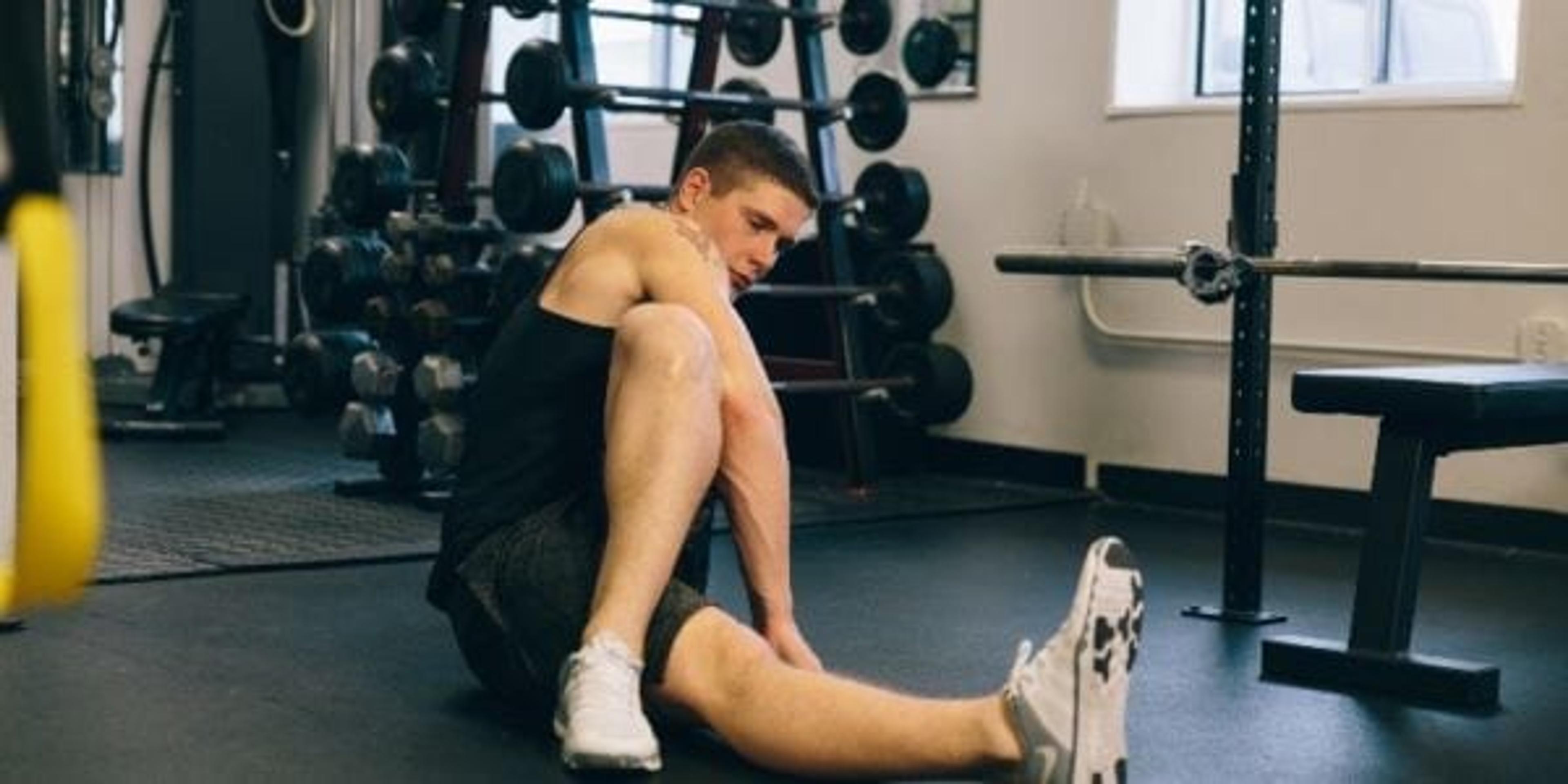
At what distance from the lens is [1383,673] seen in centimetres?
295

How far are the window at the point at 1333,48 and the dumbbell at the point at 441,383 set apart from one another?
1.75 m

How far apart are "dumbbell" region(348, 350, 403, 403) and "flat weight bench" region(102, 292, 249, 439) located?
4.05 ft

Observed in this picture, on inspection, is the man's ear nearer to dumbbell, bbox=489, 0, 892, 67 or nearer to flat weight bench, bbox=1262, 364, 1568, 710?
flat weight bench, bbox=1262, 364, 1568, 710

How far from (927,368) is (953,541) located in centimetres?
101

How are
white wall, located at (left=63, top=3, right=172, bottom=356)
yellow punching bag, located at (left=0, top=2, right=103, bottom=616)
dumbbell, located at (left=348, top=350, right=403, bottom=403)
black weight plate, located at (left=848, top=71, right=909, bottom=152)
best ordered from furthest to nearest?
white wall, located at (left=63, top=3, right=172, bottom=356) < black weight plate, located at (left=848, top=71, right=909, bottom=152) < dumbbell, located at (left=348, top=350, right=403, bottom=403) < yellow punching bag, located at (left=0, top=2, right=103, bottom=616)

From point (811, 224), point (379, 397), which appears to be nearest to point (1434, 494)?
point (811, 224)

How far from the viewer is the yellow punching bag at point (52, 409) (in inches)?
25.4

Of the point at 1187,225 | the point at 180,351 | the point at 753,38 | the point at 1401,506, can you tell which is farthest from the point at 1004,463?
the point at 1401,506

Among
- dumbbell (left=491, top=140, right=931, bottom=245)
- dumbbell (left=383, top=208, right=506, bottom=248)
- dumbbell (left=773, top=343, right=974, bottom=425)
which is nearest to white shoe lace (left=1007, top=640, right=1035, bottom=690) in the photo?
dumbbell (left=491, top=140, right=931, bottom=245)

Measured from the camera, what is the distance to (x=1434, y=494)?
4.52 m

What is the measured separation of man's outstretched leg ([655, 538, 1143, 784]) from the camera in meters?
1.94

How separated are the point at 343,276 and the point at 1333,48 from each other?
7.68 feet

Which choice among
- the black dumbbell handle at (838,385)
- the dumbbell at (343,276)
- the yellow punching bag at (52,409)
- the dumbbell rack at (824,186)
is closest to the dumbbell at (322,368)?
the dumbbell at (343,276)

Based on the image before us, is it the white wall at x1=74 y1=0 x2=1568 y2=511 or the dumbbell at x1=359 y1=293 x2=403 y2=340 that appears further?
the dumbbell at x1=359 y1=293 x2=403 y2=340
